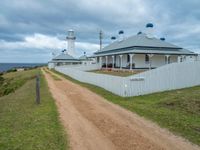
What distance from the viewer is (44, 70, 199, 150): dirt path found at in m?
7.14

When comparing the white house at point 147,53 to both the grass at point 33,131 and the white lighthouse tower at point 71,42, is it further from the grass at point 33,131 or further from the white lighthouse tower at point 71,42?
the white lighthouse tower at point 71,42

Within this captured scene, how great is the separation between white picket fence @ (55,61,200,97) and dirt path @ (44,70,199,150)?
168 inches

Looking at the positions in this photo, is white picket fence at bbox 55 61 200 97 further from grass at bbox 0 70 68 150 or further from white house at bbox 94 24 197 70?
white house at bbox 94 24 197 70

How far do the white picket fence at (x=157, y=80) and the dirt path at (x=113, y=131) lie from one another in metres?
4.28

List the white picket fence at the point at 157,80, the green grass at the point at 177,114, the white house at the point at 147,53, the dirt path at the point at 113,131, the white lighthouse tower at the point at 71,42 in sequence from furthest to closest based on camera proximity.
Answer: the white lighthouse tower at the point at 71,42 → the white house at the point at 147,53 → the white picket fence at the point at 157,80 → the green grass at the point at 177,114 → the dirt path at the point at 113,131

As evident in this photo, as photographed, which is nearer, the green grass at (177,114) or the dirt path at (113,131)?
the dirt path at (113,131)

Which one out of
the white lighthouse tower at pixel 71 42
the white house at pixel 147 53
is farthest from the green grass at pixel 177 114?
the white lighthouse tower at pixel 71 42

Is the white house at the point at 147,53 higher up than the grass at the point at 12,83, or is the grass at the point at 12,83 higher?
the white house at the point at 147,53

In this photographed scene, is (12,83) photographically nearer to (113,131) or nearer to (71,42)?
(113,131)

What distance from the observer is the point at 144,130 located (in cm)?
865

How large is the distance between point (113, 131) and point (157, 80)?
9.72m

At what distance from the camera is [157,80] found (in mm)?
17547

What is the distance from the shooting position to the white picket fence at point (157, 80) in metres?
16.7

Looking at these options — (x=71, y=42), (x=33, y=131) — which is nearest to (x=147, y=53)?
(x=33, y=131)
